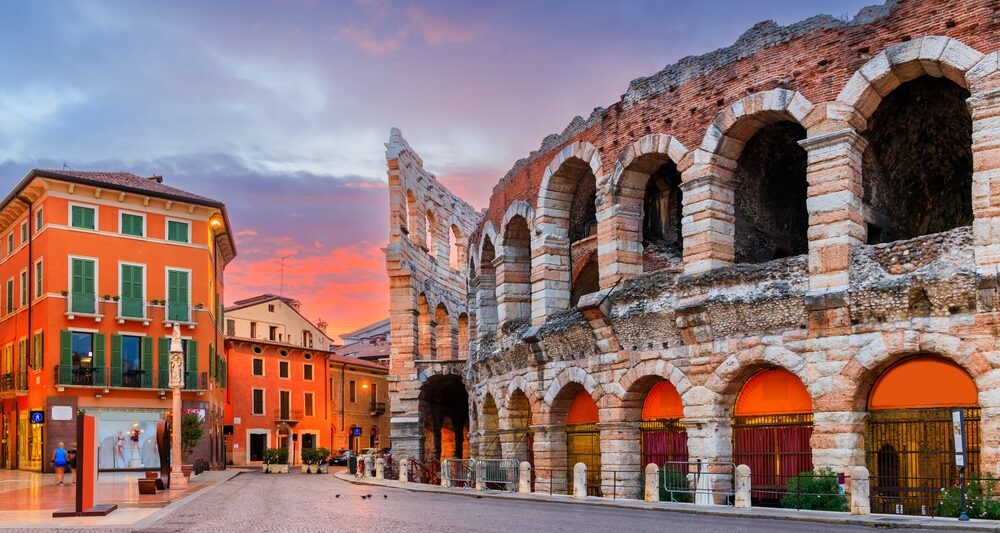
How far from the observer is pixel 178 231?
43.0 metres

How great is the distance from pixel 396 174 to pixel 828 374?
2621cm

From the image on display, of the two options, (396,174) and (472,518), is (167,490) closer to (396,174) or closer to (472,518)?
(472,518)

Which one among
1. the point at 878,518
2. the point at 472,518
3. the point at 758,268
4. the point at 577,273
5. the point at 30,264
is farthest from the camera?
the point at 30,264

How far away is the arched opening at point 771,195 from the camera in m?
24.9

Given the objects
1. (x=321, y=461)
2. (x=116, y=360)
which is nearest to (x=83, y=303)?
(x=116, y=360)

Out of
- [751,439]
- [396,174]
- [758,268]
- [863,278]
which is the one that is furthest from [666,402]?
[396,174]

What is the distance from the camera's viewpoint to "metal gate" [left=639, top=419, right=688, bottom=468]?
78.6 ft

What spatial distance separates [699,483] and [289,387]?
4346 centimetres

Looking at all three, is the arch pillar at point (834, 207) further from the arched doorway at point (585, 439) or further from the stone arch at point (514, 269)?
the stone arch at point (514, 269)

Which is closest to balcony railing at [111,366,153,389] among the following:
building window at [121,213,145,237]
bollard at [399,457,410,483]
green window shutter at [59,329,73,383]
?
green window shutter at [59,329,73,383]

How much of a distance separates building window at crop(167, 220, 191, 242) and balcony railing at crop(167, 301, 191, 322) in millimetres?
2617

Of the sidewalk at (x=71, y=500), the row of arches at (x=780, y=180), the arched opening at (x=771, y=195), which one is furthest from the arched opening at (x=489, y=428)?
the arched opening at (x=771, y=195)

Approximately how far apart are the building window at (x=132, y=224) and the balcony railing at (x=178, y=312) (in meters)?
2.96

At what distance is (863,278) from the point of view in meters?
19.9
